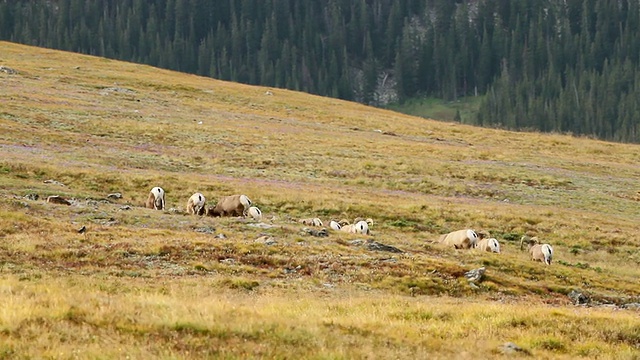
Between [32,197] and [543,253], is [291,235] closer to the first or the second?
[543,253]

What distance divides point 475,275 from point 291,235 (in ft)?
23.5

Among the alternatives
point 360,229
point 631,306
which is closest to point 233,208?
point 360,229

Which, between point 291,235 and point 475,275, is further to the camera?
point 291,235

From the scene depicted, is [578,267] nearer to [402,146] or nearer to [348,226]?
[348,226]

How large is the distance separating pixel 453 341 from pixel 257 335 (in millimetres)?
3830

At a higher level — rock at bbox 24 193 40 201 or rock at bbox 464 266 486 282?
rock at bbox 24 193 40 201

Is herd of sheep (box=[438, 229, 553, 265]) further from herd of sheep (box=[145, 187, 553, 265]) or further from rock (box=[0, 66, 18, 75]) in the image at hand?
rock (box=[0, 66, 18, 75])

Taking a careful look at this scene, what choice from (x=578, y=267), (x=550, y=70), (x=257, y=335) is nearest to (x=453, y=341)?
(x=257, y=335)

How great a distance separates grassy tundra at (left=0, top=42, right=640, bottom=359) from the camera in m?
13.4

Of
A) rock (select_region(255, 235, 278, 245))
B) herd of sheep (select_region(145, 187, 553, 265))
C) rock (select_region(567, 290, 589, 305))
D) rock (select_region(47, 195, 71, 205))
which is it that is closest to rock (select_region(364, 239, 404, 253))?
rock (select_region(255, 235, 278, 245))

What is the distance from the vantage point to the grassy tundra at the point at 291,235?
13.4 metres

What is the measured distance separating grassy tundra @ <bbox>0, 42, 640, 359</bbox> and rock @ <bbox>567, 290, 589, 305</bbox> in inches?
12.8

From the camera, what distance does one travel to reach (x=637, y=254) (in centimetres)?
3709

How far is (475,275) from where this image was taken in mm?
24156
